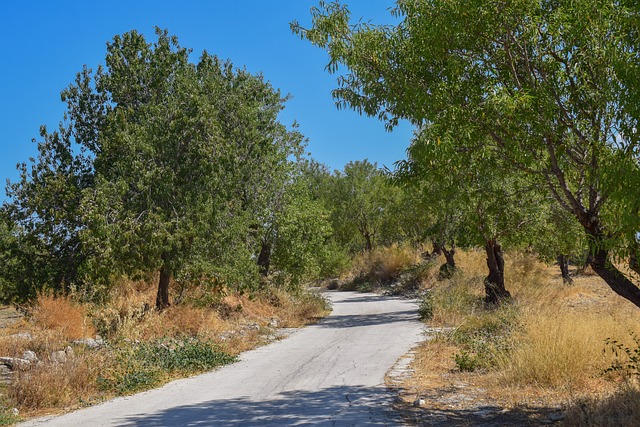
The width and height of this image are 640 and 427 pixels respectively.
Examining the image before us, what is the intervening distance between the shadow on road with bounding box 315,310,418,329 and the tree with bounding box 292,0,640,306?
38.1 feet

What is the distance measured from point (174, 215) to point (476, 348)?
7.77 m

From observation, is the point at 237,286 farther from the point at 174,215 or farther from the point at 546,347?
the point at 546,347

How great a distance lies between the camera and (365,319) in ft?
65.0

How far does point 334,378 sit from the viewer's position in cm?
953

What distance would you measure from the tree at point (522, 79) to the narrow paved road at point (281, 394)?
3.39 m

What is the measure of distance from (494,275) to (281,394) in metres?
13.9

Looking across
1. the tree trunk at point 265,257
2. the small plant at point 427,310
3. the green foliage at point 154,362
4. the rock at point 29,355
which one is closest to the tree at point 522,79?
the green foliage at point 154,362

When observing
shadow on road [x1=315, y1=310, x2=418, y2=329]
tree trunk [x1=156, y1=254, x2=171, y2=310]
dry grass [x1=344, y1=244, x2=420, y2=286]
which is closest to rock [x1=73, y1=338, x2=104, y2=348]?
tree trunk [x1=156, y1=254, x2=171, y2=310]

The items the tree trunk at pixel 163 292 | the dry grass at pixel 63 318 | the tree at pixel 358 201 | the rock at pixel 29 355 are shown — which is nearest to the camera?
the rock at pixel 29 355

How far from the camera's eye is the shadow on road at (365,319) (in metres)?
18.3

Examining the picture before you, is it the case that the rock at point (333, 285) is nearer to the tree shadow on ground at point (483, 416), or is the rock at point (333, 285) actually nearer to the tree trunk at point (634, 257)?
the tree shadow on ground at point (483, 416)

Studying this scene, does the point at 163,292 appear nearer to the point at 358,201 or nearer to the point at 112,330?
the point at 112,330

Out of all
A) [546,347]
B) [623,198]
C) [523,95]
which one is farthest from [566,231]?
[623,198]

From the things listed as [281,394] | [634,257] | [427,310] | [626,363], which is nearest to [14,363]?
[281,394]
